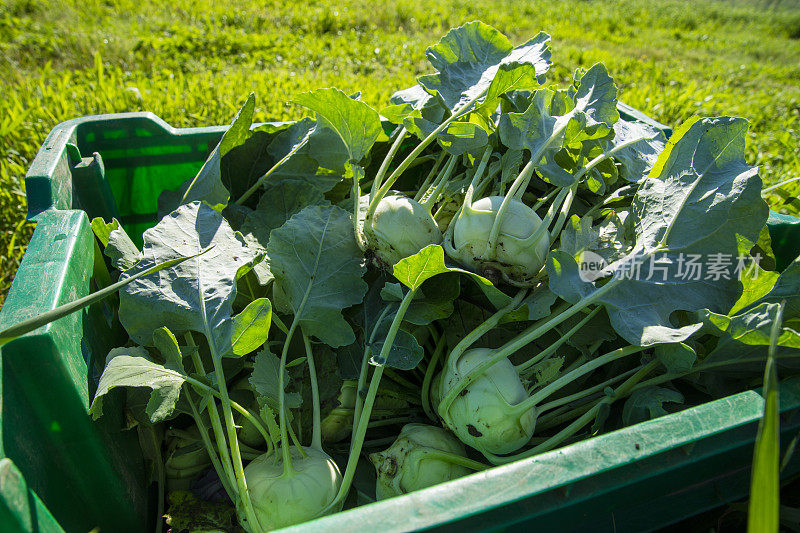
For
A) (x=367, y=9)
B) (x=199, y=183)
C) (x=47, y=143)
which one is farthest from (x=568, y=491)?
(x=367, y=9)

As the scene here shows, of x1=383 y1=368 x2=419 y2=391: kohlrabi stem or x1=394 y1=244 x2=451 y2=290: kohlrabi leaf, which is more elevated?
x1=394 y1=244 x2=451 y2=290: kohlrabi leaf

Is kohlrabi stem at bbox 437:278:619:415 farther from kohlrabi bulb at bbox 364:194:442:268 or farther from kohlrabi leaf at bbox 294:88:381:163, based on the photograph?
kohlrabi leaf at bbox 294:88:381:163

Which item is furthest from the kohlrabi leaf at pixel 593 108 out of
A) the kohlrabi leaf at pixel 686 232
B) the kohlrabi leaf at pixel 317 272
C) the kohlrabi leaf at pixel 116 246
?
the kohlrabi leaf at pixel 116 246

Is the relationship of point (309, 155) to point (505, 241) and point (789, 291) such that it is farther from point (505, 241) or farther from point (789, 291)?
point (789, 291)

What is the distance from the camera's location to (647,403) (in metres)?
1.13

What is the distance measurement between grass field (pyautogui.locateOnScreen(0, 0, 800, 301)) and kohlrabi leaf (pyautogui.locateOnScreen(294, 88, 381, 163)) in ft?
4.34

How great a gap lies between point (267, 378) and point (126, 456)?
386 mm

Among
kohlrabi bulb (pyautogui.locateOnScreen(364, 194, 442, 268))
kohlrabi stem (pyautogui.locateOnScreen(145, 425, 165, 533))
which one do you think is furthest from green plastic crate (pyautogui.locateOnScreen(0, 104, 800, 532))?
kohlrabi bulb (pyautogui.locateOnScreen(364, 194, 442, 268))

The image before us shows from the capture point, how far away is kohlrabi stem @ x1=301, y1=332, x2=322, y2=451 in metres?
1.28

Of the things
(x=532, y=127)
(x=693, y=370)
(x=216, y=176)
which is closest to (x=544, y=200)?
(x=532, y=127)

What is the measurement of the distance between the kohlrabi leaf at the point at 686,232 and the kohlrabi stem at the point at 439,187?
15.2 inches

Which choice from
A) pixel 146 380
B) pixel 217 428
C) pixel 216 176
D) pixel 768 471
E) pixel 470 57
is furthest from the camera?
pixel 470 57

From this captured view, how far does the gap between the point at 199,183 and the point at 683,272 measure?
1261 mm

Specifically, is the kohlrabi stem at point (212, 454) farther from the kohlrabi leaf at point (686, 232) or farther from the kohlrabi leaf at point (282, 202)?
the kohlrabi leaf at point (686, 232)
